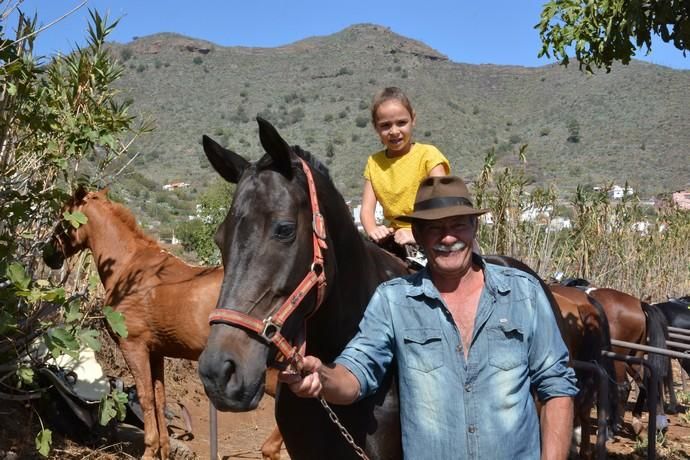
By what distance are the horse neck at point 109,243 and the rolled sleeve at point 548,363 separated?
4822 millimetres

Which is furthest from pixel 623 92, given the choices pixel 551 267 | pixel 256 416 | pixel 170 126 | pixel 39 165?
pixel 39 165

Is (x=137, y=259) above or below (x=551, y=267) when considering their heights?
above

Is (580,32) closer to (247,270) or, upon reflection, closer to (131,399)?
(247,270)

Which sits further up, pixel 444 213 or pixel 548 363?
pixel 444 213

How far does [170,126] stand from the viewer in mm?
49688

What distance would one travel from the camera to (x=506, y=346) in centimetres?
224

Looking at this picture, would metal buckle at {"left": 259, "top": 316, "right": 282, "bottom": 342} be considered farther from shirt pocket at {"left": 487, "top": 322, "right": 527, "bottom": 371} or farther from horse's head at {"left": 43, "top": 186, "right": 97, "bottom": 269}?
horse's head at {"left": 43, "top": 186, "right": 97, "bottom": 269}

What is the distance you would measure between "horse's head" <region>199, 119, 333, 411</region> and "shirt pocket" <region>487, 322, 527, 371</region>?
23.9 inches

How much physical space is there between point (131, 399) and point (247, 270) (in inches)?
199

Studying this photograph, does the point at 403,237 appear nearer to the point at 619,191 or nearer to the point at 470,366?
the point at 470,366

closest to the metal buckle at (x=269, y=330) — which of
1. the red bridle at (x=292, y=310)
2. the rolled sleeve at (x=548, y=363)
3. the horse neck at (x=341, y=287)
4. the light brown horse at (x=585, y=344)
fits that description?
the red bridle at (x=292, y=310)

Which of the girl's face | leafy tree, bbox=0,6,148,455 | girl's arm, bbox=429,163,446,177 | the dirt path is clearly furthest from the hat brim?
the dirt path

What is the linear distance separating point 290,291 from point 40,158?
2.83 metres

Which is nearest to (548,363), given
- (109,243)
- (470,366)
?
(470,366)
